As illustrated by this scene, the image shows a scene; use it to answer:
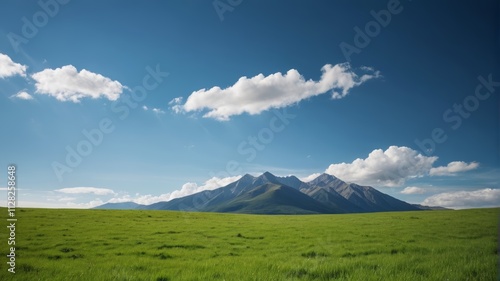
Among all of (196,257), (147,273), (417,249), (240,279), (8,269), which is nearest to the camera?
(240,279)

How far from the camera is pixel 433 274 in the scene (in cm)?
1002

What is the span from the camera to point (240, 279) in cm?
978

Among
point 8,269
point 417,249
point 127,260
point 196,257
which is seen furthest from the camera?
point 417,249

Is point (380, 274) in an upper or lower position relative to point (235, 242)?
upper

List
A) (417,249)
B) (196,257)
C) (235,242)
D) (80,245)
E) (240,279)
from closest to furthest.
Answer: (240,279) → (196,257) → (417,249) → (80,245) → (235,242)

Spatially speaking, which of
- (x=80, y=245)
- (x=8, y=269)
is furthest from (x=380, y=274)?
(x=80, y=245)

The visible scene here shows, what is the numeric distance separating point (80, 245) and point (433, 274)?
20718mm

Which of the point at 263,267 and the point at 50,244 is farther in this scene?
the point at 50,244

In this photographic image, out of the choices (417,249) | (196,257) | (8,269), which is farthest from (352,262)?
(8,269)

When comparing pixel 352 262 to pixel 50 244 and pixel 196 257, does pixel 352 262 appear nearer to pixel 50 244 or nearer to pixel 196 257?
pixel 196 257

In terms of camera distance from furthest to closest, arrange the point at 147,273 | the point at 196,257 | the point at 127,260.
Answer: the point at 196,257, the point at 127,260, the point at 147,273

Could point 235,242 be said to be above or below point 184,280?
below

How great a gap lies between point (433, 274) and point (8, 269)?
16.8 metres

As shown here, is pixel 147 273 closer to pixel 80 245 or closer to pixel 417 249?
pixel 80 245
